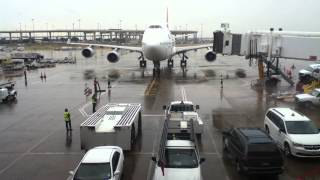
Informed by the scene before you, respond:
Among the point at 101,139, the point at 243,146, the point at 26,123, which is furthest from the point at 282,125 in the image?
the point at 26,123

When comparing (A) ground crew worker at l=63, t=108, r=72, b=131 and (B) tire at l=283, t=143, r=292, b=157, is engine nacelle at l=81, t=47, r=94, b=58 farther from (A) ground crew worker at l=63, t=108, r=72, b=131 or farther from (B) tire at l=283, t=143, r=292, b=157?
(B) tire at l=283, t=143, r=292, b=157

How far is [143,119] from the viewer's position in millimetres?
24688

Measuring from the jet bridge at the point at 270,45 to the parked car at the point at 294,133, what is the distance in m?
15.8

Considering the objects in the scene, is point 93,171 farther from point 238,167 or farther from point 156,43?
point 156,43

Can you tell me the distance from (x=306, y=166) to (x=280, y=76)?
26841 mm

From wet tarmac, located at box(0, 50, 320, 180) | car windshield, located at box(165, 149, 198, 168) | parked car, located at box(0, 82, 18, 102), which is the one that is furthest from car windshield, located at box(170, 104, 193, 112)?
parked car, located at box(0, 82, 18, 102)

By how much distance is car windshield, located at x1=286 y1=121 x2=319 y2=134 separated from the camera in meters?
17.7

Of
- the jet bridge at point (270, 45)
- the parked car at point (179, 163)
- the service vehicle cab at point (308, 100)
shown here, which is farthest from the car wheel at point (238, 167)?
the jet bridge at point (270, 45)

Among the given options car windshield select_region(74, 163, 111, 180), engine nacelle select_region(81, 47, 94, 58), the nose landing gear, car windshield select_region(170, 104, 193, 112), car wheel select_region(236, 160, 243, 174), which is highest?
engine nacelle select_region(81, 47, 94, 58)

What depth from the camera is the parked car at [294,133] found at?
1658cm

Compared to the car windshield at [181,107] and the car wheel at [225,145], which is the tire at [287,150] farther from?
the car windshield at [181,107]

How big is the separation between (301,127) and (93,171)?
9.94 m

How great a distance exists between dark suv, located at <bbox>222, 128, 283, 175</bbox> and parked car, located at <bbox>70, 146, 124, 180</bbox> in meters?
4.68

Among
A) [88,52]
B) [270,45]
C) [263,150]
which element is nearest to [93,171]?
[263,150]
